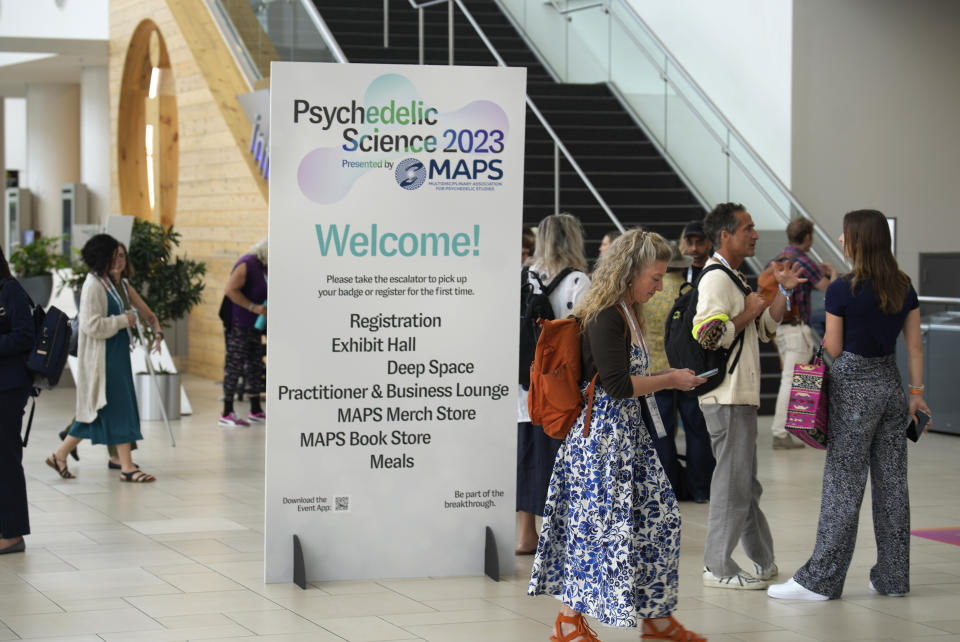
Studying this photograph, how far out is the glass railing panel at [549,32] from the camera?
15.2 m

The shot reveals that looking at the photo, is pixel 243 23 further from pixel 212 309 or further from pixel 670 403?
pixel 670 403

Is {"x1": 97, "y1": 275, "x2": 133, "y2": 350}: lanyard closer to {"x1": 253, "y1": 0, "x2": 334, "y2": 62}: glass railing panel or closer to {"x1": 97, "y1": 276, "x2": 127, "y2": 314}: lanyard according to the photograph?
{"x1": 97, "y1": 276, "x2": 127, "y2": 314}: lanyard

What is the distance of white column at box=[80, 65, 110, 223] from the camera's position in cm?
1955

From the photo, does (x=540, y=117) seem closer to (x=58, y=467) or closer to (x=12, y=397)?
(x=58, y=467)

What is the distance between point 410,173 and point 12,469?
2.35 m

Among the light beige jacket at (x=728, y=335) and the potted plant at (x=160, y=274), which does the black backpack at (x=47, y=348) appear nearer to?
the light beige jacket at (x=728, y=335)

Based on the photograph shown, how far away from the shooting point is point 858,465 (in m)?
5.21

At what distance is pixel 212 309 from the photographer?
14.7 metres

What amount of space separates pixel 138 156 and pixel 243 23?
5.51 m

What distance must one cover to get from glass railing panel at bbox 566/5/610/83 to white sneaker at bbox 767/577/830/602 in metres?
10.1

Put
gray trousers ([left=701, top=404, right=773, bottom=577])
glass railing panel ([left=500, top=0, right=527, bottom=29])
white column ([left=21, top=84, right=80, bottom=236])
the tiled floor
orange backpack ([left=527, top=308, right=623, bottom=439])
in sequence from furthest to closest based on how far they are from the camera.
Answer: white column ([left=21, top=84, right=80, bottom=236]), glass railing panel ([left=500, top=0, right=527, bottom=29]), gray trousers ([left=701, top=404, right=773, bottom=577]), the tiled floor, orange backpack ([left=527, top=308, right=623, bottom=439])

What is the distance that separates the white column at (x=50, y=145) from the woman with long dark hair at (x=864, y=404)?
18.8 metres

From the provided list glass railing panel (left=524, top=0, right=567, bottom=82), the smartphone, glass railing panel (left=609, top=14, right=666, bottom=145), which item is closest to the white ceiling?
glass railing panel (left=524, top=0, right=567, bottom=82)

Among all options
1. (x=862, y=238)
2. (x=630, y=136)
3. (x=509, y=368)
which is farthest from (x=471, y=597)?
(x=630, y=136)
